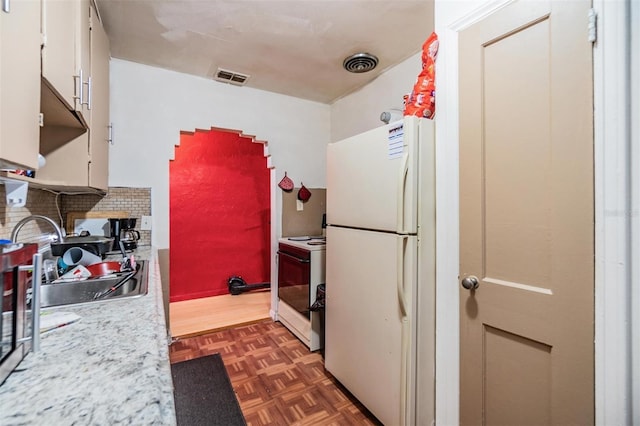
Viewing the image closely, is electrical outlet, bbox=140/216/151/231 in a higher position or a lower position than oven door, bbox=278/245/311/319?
higher

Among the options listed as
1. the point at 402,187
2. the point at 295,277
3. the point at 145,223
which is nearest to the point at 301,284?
the point at 295,277

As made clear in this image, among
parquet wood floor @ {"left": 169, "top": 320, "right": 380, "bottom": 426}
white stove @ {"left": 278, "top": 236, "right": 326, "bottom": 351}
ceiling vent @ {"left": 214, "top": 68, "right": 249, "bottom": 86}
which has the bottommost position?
parquet wood floor @ {"left": 169, "top": 320, "right": 380, "bottom": 426}

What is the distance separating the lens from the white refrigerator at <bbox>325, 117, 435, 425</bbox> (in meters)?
1.43

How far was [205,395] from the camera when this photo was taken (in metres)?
1.86

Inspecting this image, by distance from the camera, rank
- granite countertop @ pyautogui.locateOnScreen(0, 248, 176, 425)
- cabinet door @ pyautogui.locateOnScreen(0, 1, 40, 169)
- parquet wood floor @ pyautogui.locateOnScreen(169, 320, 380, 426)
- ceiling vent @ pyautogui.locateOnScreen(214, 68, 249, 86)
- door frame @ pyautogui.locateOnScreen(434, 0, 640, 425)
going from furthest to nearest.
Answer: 1. ceiling vent @ pyautogui.locateOnScreen(214, 68, 249, 86)
2. parquet wood floor @ pyautogui.locateOnScreen(169, 320, 380, 426)
3. door frame @ pyautogui.locateOnScreen(434, 0, 640, 425)
4. cabinet door @ pyautogui.locateOnScreen(0, 1, 40, 169)
5. granite countertop @ pyautogui.locateOnScreen(0, 248, 176, 425)

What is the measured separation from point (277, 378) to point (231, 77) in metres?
2.52

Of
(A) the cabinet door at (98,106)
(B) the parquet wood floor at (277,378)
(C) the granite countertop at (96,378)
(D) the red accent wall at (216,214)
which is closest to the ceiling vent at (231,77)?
(A) the cabinet door at (98,106)

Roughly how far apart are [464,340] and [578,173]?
2.71 ft

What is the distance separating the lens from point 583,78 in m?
0.99

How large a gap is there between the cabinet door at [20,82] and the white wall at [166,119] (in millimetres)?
1741

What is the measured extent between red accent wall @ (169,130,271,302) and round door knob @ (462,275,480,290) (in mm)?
3312

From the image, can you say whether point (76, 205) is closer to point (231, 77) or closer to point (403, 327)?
point (231, 77)

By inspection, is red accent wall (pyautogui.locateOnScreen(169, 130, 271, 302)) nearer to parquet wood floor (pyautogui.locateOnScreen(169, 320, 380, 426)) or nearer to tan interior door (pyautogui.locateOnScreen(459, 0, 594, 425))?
parquet wood floor (pyautogui.locateOnScreen(169, 320, 380, 426))

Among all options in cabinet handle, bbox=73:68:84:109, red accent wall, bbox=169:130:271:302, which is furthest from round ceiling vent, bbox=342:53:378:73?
red accent wall, bbox=169:130:271:302
